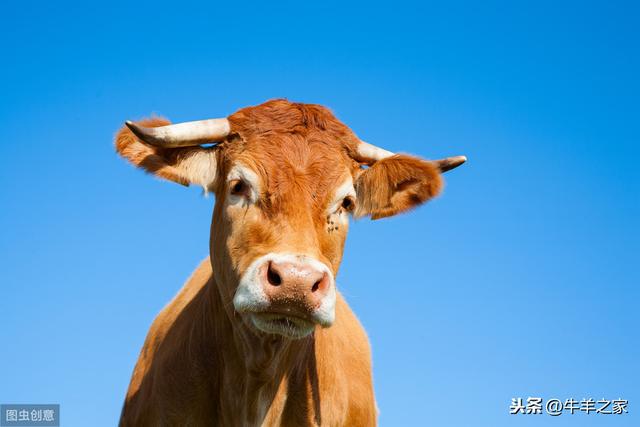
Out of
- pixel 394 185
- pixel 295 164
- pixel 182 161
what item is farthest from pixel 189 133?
pixel 394 185

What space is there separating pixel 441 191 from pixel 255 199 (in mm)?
1885

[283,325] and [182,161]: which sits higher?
[182,161]

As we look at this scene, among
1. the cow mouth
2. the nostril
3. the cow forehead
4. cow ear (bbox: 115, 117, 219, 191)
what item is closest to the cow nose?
the nostril

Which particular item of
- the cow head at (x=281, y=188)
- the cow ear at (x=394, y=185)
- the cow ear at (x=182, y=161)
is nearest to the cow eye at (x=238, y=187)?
the cow head at (x=281, y=188)

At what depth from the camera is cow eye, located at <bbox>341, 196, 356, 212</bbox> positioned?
5.92 m

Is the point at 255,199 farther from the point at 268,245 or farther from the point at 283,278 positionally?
the point at 283,278

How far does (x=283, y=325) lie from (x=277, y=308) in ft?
0.74

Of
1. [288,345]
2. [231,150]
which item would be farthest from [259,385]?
[231,150]

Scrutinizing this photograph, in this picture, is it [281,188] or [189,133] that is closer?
[281,188]

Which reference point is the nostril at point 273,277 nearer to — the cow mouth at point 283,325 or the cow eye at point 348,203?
the cow mouth at point 283,325

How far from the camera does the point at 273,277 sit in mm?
5020

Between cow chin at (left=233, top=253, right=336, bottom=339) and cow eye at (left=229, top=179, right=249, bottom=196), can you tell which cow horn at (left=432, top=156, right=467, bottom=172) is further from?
cow chin at (left=233, top=253, right=336, bottom=339)

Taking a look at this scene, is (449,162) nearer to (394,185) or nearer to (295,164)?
(394,185)

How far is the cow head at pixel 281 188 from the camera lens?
16.6ft
